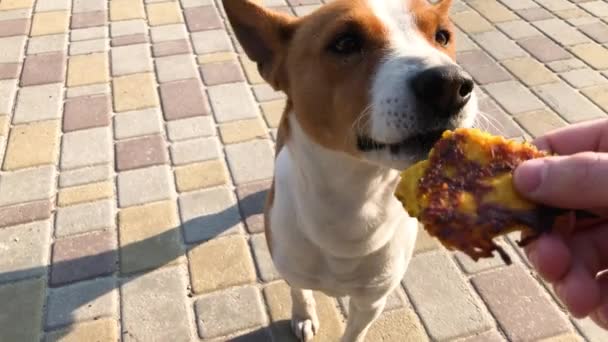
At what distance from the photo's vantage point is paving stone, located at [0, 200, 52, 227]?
3.42 m

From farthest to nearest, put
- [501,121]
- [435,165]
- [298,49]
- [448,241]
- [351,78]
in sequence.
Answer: [501,121], [298,49], [351,78], [435,165], [448,241]

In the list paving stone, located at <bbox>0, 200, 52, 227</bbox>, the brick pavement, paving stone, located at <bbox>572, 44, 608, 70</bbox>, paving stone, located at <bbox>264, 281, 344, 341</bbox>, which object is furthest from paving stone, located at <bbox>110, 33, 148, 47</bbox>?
paving stone, located at <bbox>572, 44, 608, 70</bbox>

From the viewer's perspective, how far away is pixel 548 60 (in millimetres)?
4789

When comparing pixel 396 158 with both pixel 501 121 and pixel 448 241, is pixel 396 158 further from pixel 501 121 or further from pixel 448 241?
pixel 501 121

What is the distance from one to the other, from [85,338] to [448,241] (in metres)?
2.10

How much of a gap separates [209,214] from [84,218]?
2.38 ft

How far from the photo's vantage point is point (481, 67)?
185 inches

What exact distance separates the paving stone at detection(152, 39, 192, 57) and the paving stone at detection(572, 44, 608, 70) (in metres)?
3.24

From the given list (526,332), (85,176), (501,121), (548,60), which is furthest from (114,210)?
(548,60)

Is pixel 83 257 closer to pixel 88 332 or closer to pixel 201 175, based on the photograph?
pixel 88 332

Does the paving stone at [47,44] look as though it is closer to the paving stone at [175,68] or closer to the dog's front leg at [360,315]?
the paving stone at [175,68]

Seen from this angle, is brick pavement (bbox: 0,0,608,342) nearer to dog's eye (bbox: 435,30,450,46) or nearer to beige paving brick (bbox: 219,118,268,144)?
beige paving brick (bbox: 219,118,268,144)

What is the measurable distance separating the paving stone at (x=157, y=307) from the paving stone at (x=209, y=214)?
29 centimetres

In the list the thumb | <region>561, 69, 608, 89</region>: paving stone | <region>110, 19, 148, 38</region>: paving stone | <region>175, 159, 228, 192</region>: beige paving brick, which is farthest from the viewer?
<region>110, 19, 148, 38</region>: paving stone
